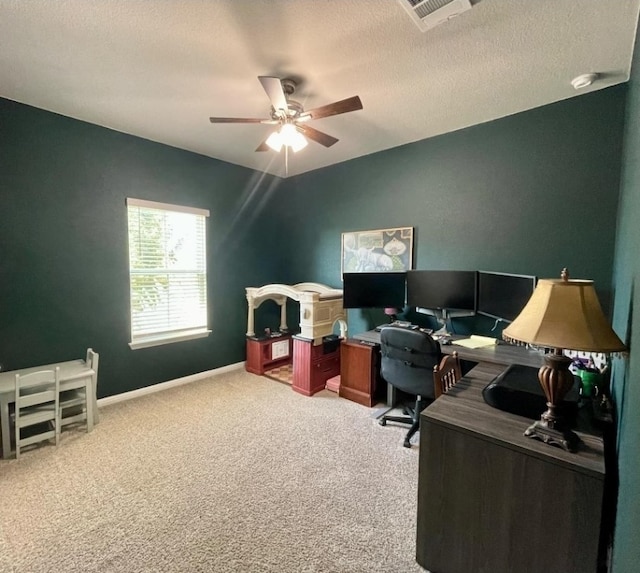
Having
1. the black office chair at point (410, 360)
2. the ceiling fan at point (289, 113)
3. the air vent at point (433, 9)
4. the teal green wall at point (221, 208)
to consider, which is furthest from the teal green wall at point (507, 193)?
the air vent at point (433, 9)

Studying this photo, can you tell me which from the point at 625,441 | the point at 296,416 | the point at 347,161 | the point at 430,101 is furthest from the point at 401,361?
the point at 347,161

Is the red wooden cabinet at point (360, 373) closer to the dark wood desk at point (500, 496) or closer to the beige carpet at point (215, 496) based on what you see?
the beige carpet at point (215, 496)

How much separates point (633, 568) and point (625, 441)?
427 mm

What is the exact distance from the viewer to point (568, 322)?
1.06m

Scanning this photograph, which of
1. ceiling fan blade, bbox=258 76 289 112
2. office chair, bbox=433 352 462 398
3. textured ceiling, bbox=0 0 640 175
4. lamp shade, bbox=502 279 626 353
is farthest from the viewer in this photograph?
office chair, bbox=433 352 462 398

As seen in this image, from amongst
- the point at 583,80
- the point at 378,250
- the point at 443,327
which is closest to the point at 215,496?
the point at 443,327

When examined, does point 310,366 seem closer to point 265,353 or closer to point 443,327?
point 265,353

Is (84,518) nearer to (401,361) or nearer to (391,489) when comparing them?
(391,489)

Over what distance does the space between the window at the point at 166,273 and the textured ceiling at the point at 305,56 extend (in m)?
0.98

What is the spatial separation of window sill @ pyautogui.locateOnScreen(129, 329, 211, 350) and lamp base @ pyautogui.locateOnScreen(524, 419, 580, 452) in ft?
10.9

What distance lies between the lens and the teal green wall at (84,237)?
2523 millimetres

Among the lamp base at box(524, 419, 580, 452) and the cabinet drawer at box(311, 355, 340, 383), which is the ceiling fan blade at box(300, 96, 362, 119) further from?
the cabinet drawer at box(311, 355, 340, 383)

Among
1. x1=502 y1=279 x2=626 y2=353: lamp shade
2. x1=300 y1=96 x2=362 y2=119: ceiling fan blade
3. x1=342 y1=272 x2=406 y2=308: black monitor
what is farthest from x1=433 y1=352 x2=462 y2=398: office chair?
x1=300 y1=96 x2=362 y2=119: ceiling fan blade

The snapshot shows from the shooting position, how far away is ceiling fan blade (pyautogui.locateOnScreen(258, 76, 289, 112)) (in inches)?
70.6
